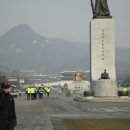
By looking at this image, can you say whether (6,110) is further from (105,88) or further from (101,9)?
(101,9)

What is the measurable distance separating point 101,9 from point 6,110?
41153 millimetres

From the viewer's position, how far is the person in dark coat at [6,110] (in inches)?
480

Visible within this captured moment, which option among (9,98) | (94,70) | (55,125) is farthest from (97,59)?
(9,98)

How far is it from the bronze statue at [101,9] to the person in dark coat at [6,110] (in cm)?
4022

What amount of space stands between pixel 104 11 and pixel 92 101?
40.2ft

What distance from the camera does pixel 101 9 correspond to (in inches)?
2073

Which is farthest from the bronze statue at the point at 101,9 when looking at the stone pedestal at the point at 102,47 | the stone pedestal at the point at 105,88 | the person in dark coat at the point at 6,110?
the person in dark coat at the point at 6,110

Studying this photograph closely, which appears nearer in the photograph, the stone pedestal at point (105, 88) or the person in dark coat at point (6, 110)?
the person in dark coat at point (6, 110)

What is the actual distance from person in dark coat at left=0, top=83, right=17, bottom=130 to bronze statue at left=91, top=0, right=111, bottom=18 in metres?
40.2

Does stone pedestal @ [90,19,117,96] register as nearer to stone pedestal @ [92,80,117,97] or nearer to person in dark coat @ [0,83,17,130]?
stone pedestal @ [92,80,117,97]

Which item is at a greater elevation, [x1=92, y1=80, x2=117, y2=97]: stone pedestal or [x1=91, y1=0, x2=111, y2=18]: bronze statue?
[x1=91, y1=0, x2=111, y2=18]: bronze statue

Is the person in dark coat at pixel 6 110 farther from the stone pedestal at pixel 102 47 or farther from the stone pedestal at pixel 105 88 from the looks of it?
the stone pedestal at pixel 102 47

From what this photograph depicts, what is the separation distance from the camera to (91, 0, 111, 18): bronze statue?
5203cm

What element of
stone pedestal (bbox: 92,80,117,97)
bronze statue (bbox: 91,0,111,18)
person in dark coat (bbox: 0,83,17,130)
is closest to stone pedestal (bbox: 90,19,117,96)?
bronze statue (bbox: 91,0,111,18)
